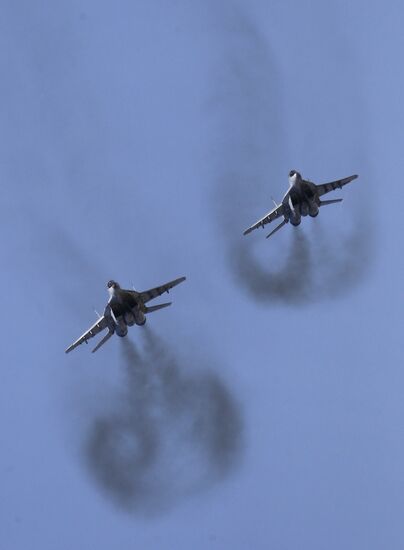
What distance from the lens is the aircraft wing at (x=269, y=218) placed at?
556ft

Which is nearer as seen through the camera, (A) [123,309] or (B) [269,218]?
(A) [123,309]

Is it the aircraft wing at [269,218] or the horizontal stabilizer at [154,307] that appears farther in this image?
the aircraft wing at [269,218]

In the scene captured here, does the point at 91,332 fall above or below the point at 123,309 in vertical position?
above

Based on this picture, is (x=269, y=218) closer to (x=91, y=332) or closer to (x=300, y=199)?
(x=300, y=199)

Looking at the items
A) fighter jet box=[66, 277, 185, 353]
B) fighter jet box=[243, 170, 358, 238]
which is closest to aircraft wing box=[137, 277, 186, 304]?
fighter jet box=[66, 277, 185, 353]

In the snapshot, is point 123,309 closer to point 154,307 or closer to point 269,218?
point 154,307

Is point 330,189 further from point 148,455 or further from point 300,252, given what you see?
point 148,455

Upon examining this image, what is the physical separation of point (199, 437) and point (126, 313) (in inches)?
508

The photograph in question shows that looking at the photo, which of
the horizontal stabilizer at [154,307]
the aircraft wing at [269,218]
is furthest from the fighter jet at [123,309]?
the aircraft wing at [269,218]

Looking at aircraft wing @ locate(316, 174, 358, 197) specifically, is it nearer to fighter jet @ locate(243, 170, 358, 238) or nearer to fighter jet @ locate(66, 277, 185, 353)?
fighter jet @ locate(243, 170, 358, 238)

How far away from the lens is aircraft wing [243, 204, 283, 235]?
6668 inches

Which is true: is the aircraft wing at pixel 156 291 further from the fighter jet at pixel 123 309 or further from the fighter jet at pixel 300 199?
the fighter jet at pixel 300 199

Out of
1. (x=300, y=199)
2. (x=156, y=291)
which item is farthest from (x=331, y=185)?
(x=156, y=291)

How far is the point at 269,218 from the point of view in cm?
17050
